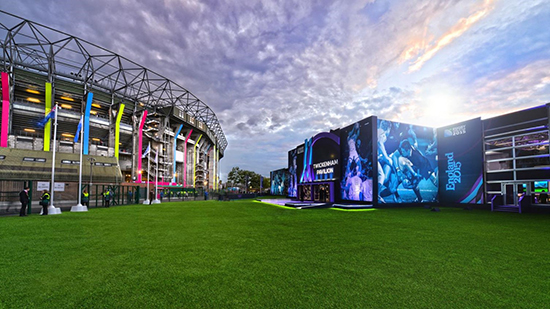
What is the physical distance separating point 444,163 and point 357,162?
1063 centimetres

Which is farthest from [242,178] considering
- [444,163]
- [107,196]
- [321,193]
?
[444,163]

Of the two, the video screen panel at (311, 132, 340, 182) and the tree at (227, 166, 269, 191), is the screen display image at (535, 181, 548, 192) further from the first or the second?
the tree at (227, 166, 269, 191)

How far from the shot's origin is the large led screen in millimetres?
25688

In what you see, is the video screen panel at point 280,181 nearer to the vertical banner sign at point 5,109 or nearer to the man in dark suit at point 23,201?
the man in dark suit at point 23,201

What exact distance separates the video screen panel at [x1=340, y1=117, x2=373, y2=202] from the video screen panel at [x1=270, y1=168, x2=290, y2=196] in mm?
35956

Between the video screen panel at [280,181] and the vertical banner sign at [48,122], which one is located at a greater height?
the vertical banner sign at [48,122]

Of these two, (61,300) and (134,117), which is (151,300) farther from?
(134,117)

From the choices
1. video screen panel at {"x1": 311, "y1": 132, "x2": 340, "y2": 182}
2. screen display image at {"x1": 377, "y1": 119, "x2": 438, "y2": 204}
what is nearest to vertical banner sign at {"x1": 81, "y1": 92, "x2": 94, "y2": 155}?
video screen panel at {"x1": 311, "y1": 132, "x2": 340, "y2": 182}

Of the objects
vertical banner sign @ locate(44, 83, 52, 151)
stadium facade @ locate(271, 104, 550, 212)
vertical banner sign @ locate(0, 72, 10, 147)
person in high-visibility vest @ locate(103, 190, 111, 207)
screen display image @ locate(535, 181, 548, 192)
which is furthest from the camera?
vertical banner sign @ locate(44, 83, 52, 151)

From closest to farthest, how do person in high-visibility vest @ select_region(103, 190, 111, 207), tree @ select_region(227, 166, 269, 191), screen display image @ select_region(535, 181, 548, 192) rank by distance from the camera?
screen display image @ select_region(535, 181, 548, 192) < person in high-visibility vest @ select_region(103, 190, 111, 207) < tree @ select_region(227, 166, 269, 191)

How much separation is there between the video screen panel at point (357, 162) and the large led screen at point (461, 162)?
Answer: 10.1 metres

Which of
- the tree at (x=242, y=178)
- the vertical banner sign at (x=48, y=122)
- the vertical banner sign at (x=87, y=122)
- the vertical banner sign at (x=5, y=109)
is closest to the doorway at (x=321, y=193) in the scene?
the vertical banner sign at (x=87, y=122)

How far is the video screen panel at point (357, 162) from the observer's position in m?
27.0

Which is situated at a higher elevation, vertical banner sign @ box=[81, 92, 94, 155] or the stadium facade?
vertical banner sign @ box=[81, 92, 94, 155]
